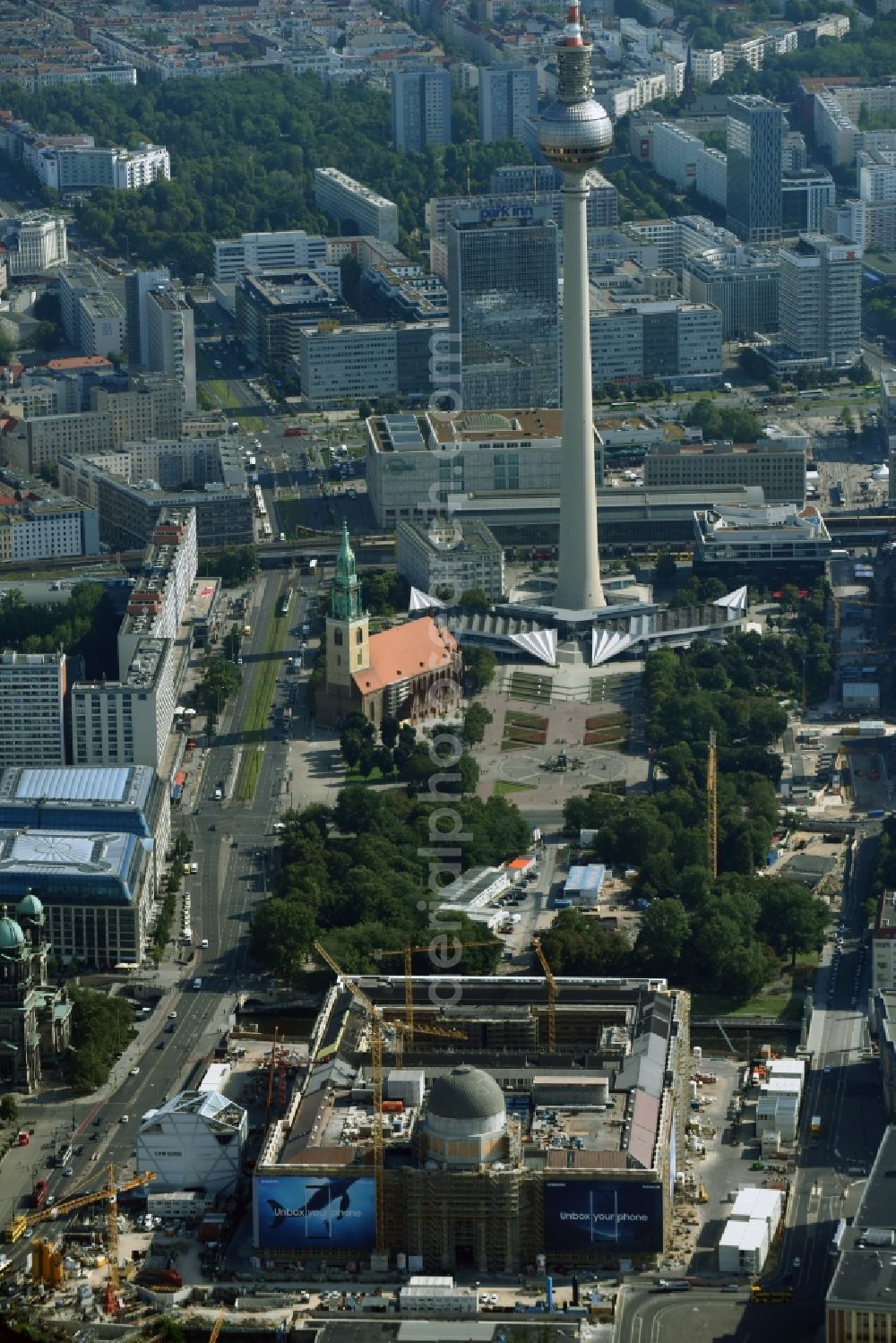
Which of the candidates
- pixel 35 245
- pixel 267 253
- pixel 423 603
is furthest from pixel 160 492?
pixel 35 245

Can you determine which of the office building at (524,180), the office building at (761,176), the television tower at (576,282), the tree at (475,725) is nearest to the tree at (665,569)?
the television tower at (576,282)

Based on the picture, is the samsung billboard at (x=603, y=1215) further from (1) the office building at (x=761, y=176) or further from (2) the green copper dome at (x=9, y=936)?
(1) the office building at (x=761, y=176)

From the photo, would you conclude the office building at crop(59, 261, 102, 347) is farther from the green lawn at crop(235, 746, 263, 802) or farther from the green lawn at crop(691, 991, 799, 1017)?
the green lawn at crop(691, 991, 799, 1017)

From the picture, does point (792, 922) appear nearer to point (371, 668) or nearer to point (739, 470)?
point (371, 668)

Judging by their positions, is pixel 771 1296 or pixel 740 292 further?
pixel 740 292

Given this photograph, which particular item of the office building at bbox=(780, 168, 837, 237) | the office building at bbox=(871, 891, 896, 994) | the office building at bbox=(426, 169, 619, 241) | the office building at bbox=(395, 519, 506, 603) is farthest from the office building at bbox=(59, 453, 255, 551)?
the office building at bbox=(780, 168, 837, 237)

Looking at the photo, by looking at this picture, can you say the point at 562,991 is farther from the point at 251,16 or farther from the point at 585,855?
the point at 251,16

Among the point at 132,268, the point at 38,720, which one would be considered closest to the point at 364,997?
the point at 38,720
